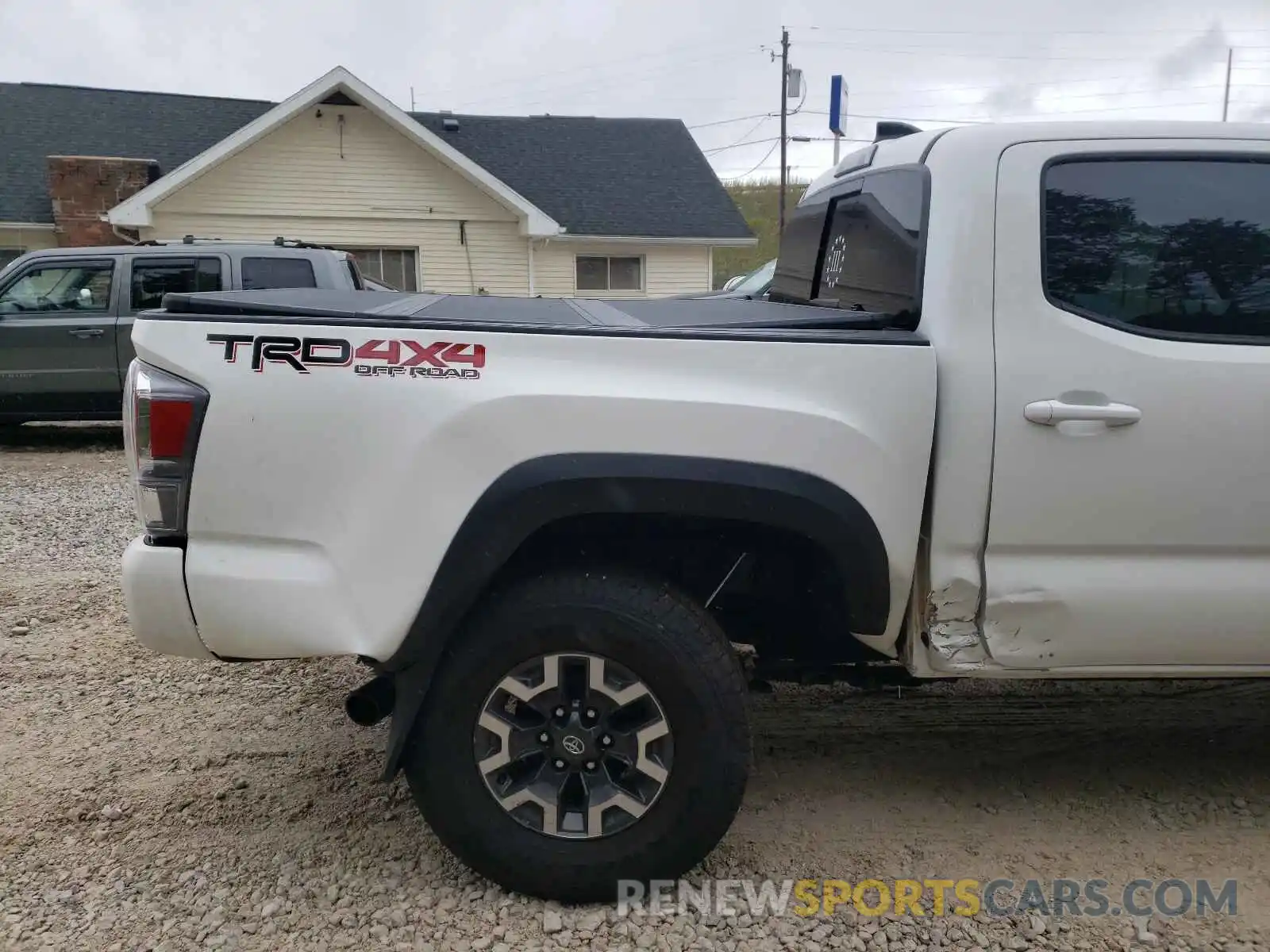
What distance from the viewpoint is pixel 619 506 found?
8.22ft

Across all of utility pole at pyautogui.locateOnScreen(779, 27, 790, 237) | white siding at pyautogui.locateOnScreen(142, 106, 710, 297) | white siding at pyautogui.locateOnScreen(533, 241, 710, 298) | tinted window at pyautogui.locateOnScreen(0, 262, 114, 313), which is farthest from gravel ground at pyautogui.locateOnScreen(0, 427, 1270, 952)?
utility pole at pyautogui.locateOnScreen(779, 27, 790, 237)

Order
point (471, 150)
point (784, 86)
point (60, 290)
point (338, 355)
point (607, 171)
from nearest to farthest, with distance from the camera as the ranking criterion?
1. point (338, 355)
2. point (60, 290)
3. point (471, 150)
4. point (607, 171)
5. point (784, 86)

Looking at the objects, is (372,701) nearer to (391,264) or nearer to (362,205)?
(362,205)

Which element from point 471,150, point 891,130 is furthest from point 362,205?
point 891,130

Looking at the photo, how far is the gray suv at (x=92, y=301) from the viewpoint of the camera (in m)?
9.97

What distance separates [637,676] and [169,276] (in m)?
9.49

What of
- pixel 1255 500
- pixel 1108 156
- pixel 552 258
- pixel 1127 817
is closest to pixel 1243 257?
pixel 1108 156

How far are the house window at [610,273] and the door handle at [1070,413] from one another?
17321 millimetres

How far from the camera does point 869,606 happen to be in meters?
2.62

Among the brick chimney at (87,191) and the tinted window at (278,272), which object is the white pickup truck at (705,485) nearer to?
the tinted window at (278,272)

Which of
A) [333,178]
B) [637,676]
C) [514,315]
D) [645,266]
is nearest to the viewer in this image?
[637,676]

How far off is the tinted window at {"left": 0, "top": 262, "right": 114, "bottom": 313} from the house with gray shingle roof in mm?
6459

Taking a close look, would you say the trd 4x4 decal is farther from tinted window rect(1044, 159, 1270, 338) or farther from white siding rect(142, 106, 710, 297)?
white siding rect(142, 106, 710, 297)

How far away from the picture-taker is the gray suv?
9969 millimetres
